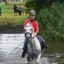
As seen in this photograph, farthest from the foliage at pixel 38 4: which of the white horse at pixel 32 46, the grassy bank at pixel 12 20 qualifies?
the white horse at pixel 32 46

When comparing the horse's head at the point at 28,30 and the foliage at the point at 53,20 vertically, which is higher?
the horse's head at the point at 28,30

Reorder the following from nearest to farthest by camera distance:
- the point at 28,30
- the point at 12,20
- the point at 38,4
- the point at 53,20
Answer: the point at 28,30, the point at 53,20, the point at 38,4, the point at 12,20

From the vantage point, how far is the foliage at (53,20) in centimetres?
2922

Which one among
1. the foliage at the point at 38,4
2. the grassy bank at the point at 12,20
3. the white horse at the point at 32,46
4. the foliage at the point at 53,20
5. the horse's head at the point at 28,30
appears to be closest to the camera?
the horse's head at the point at 28,30

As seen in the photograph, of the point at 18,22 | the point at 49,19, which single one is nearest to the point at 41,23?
the point at 49,19

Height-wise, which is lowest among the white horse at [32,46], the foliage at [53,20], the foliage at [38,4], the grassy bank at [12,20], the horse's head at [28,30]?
the grassy bank at [12,20]

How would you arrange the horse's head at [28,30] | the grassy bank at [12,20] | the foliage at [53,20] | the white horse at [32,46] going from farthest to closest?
the grassy bank at [12,20], the foliage at [53,20], the white horse at [32,46], the horse's head at [28,30]

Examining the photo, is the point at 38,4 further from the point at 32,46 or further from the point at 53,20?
the point at 32,46

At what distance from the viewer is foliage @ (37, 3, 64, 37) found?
29.2m

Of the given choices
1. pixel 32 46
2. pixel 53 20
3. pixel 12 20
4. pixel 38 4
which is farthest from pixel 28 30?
pixel 12 20

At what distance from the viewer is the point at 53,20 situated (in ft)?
99.3

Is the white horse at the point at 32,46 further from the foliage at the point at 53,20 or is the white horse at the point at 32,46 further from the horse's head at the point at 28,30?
the foliage at the point at 53,20

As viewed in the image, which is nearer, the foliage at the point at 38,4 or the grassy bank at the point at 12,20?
the foliage at the point at 38,4

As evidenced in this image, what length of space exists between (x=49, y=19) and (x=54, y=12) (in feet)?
3.98
